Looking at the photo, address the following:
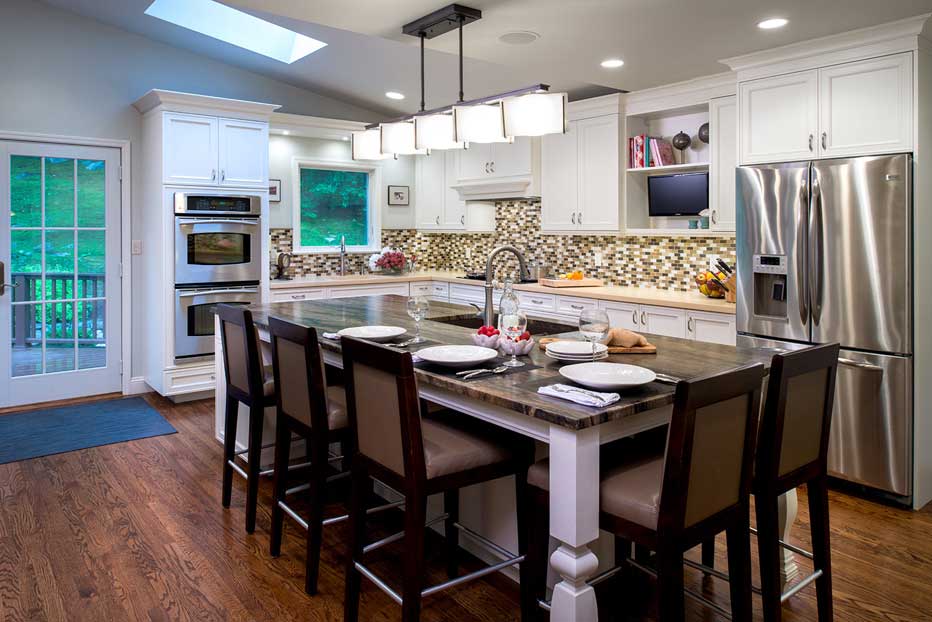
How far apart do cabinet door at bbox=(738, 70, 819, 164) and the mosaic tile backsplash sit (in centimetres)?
92

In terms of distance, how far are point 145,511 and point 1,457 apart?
144 cm

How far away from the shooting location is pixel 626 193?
503 cm

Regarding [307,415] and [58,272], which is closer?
[307,415]

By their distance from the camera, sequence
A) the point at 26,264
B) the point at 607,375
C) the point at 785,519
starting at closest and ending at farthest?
1. the point at 607,375
2. the point at 785,519
3. the point at 26,264

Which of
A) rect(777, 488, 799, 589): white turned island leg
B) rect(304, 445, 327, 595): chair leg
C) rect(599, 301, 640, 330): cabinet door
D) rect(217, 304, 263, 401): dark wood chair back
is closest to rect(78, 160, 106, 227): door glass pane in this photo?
rect(217, 304, 263, 401): dark wood chair back

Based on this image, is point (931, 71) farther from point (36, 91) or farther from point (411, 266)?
point (36, 91)

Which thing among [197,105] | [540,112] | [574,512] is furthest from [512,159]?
[574,512]

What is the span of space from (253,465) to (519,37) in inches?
99.5

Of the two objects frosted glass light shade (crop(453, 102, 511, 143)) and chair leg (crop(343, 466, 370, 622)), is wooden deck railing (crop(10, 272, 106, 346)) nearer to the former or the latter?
frosted glass light shade (crop(453, 102, 511, 143))

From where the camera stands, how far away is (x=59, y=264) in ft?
17.2

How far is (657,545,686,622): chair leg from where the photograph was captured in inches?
66.2

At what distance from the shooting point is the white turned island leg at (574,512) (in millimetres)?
1757

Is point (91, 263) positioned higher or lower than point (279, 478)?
higher

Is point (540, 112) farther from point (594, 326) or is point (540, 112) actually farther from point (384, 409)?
point (384, 409)
